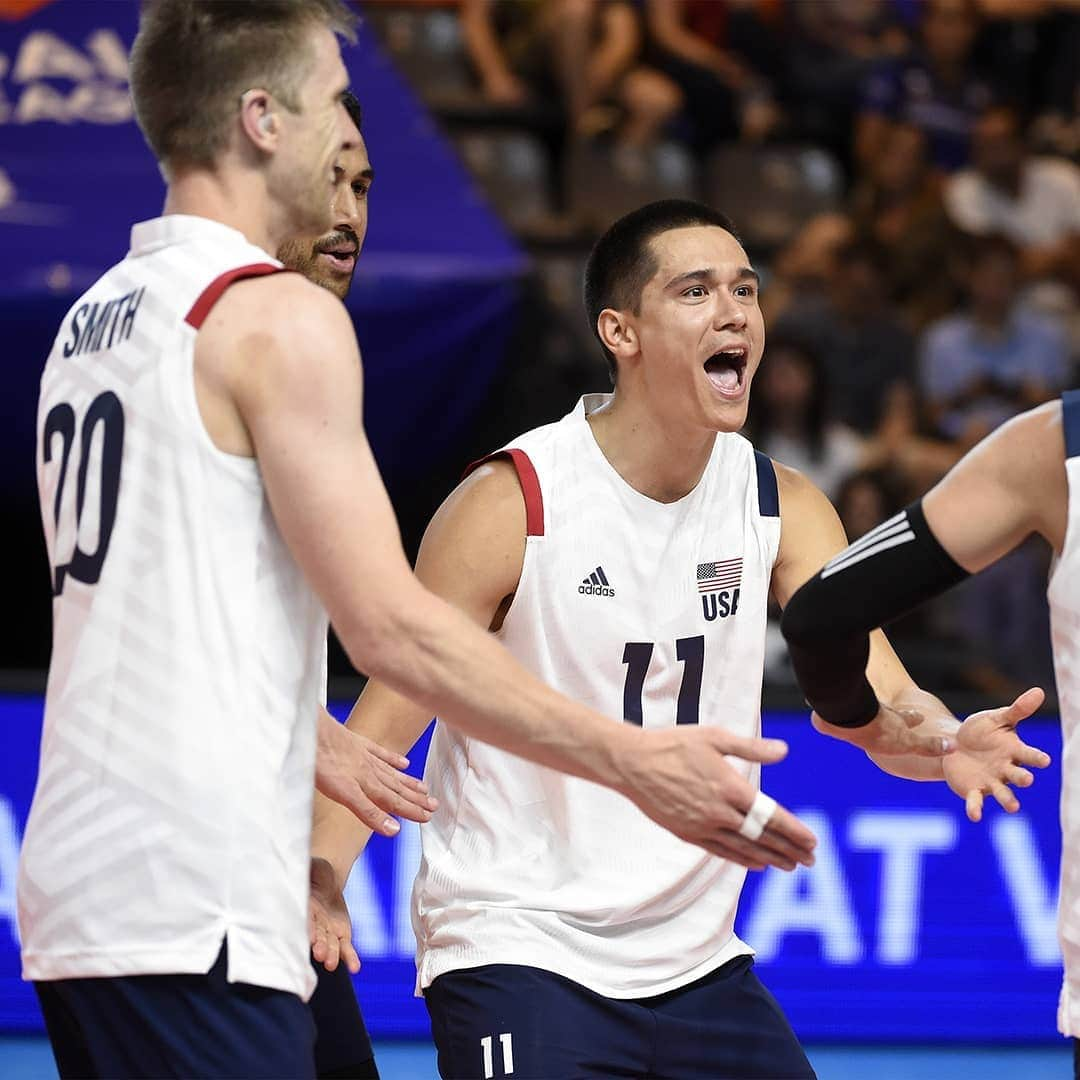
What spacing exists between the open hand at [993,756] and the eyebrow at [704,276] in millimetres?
1218

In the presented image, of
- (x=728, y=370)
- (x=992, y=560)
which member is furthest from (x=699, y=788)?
(x=728, y=370)

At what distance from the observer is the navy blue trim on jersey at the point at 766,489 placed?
4.01 metres

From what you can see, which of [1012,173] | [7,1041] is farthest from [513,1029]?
[1012,173]

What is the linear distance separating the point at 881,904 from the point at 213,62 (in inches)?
163

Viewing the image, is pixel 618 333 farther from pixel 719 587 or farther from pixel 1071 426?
pixel 1071 426

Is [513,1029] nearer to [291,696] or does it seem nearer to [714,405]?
[291,696]

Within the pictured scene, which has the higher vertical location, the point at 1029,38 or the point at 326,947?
the point at 1029,38

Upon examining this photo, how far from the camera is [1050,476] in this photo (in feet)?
9.07

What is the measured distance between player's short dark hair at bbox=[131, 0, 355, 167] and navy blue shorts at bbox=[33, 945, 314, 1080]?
1.18 m

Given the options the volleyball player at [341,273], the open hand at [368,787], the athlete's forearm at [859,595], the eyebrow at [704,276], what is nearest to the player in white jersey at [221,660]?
the athlete's forearm at [859,595]

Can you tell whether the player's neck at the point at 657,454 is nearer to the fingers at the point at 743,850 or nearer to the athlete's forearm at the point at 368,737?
the athlete's forearm at the point at 368,737

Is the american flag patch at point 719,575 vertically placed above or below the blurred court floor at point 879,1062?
above

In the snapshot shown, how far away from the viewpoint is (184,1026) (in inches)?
99.0

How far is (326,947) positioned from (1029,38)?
9.95 meters
